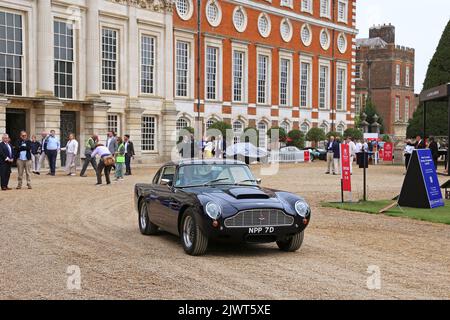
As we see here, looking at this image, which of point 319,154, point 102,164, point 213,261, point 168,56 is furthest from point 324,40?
point 213,261

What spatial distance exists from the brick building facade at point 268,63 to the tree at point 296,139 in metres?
2.14

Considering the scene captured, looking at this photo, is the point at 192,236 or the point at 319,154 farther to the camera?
the point at 319,154

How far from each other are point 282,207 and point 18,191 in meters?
12.7

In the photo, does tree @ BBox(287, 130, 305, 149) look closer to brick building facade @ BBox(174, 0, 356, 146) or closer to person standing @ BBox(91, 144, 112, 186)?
brick building facade @ BBox(174, 0, 356, 146)

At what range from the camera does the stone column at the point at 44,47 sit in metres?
34.0

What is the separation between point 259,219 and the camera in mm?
Result: 9766

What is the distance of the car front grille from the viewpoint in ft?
31.7

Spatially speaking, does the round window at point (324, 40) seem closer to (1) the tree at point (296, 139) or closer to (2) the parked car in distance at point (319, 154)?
(1) the tree at point (296, 139)

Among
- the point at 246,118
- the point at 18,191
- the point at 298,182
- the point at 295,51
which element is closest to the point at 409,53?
the point at 295,51

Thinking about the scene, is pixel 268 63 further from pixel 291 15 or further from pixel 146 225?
pixel 146 225

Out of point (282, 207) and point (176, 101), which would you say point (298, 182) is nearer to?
point (282, 207)

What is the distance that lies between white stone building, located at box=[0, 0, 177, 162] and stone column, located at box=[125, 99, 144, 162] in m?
0.06

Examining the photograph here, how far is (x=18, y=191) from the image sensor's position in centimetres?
2042

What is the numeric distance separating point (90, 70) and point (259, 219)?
2880 centimetres
